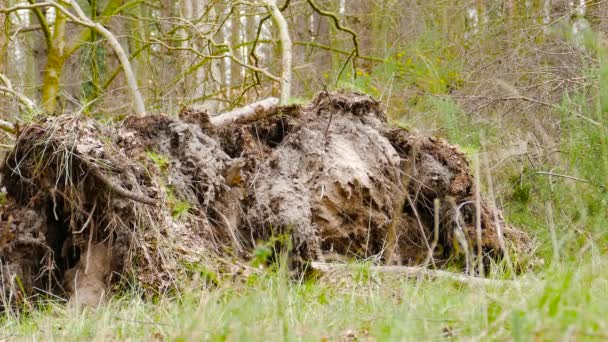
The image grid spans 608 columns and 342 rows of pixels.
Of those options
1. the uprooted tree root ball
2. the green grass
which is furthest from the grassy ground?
the uprooted tree root ball

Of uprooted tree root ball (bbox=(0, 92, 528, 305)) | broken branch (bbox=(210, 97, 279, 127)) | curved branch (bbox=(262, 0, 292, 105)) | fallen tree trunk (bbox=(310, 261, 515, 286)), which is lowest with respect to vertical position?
fallen tree trunk (bbox=(310, 261, 515, 286))

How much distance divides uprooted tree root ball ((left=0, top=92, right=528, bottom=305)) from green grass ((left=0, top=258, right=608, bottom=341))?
15.7 inches

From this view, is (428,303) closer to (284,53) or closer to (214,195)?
(214,195)

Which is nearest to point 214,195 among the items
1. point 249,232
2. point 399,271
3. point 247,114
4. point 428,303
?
point 249,232

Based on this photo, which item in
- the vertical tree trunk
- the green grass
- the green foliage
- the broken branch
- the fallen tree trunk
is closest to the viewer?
the green grass

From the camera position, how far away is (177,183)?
16.0ft

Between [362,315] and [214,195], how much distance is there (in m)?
2.30

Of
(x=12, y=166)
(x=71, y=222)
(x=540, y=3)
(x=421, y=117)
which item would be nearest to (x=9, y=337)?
(x=71, y=222)

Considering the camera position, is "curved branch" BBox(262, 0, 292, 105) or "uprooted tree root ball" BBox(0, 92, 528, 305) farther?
"curved branch" BBox(262, 0, 292, 105)

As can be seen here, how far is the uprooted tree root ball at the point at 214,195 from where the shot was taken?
4438 mm

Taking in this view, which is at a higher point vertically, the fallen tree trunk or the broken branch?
the broken branch

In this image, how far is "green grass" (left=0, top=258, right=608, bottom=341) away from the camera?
2.20 meters

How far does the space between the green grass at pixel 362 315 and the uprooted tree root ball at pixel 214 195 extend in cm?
40

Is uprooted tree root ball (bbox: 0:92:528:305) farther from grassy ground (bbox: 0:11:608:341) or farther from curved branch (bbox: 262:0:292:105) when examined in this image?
curved branch (bbox: 262:0:292:105)
